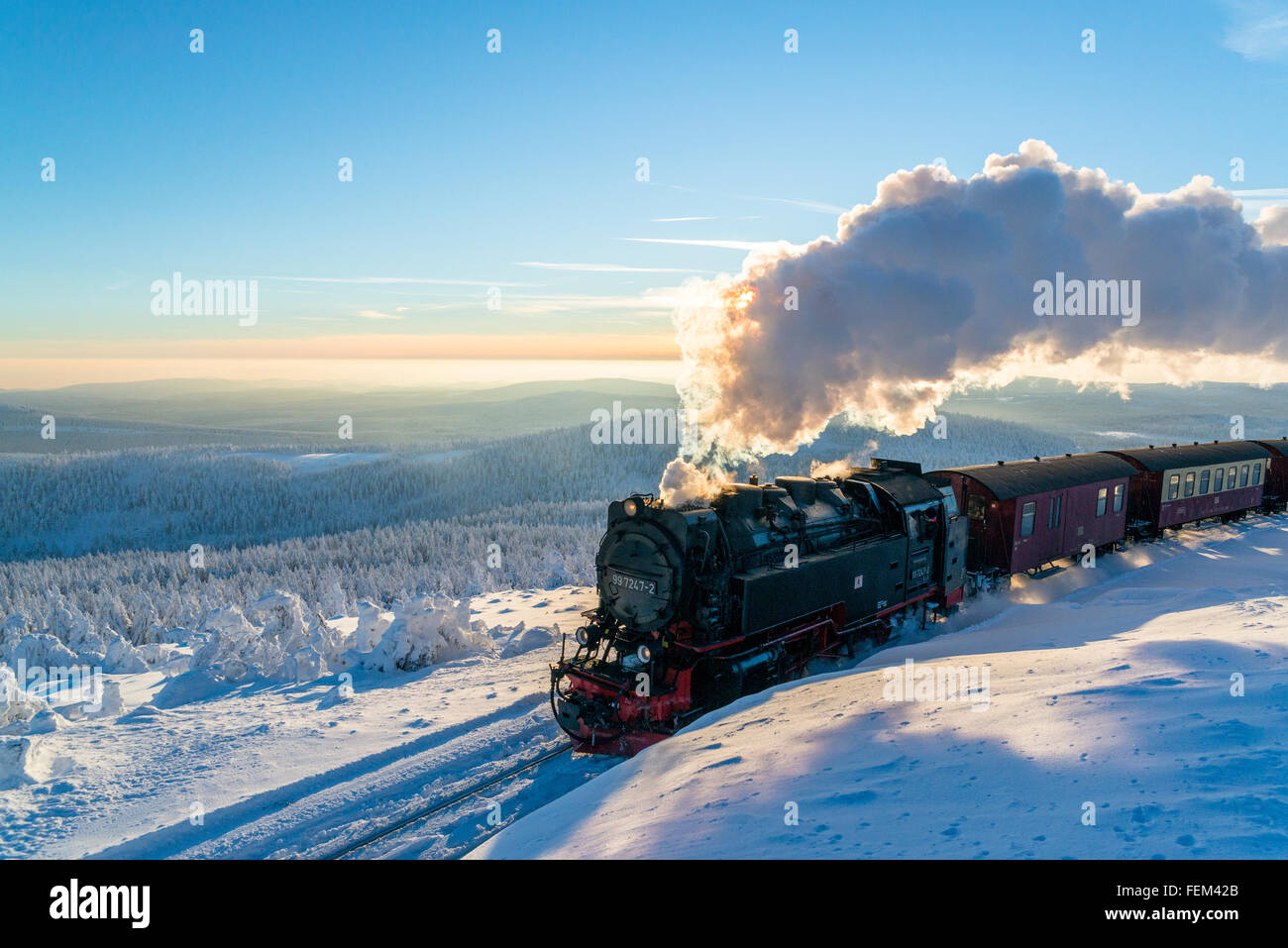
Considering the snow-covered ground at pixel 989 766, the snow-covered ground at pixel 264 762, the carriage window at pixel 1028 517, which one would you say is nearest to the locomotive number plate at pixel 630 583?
the snow-covered ground at pixel 989 766

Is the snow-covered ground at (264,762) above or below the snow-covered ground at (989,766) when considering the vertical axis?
below

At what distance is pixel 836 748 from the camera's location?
Result: 7.26 m

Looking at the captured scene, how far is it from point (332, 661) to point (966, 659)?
45.8 ft

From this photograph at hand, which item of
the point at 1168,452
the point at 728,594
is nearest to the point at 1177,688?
the point at 728,594

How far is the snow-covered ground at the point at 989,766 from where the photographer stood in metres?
4.85

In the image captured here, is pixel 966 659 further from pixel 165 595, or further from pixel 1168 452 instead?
pixel 165 595

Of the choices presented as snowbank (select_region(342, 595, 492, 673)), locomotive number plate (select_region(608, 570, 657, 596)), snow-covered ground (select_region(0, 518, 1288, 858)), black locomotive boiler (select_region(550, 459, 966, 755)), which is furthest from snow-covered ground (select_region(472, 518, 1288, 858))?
snowbank (select_region(342, 595, 492, 673))

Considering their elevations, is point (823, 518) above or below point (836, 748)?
above

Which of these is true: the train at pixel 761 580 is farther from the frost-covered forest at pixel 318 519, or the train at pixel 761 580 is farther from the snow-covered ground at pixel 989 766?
the frost-covered forest at pixel 318 519

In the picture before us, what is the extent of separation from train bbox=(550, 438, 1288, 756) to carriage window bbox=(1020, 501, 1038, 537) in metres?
0.06

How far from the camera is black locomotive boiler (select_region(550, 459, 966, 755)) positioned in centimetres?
1088

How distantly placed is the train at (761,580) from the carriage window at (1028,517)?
2.5 inches

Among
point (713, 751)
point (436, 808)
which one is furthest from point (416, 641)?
point (713, 751)

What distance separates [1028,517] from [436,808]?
1788cm
